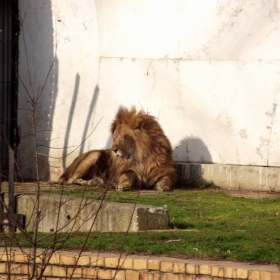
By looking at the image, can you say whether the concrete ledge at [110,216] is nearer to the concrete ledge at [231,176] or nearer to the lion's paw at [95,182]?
the lion's paw at [95,182]

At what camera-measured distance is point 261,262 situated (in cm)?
793

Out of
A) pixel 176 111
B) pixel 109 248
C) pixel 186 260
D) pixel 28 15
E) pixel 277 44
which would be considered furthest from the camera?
pixel 28 15

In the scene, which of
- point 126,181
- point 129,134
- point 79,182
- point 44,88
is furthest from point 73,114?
point 126,181

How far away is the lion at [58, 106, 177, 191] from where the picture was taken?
1393 centimetres

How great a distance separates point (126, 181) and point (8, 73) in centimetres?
309

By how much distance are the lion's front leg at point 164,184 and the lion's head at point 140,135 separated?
39 cm

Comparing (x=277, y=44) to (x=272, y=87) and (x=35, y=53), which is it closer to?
(x=272, y=87)

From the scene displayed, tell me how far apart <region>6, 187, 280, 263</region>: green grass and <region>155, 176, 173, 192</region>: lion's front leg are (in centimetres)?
157

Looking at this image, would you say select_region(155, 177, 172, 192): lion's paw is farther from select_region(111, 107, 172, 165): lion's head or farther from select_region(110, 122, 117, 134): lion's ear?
select_region(110, 122, 117, 134): lion's ear

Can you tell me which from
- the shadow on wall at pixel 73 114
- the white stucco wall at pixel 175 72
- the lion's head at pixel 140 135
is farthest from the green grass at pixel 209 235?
the shadow on wall at pixel 73 114

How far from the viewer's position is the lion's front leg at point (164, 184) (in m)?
13.5

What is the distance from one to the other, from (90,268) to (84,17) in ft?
24.4

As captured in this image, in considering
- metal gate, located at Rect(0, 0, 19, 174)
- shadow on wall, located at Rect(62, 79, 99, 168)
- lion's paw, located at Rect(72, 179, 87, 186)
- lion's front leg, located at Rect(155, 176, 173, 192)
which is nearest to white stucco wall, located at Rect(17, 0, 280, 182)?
shadow on wall, located at Rect(62, 79, 99, 168)

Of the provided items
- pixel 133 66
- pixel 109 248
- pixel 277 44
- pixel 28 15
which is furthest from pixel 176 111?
pixel 109 248
